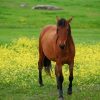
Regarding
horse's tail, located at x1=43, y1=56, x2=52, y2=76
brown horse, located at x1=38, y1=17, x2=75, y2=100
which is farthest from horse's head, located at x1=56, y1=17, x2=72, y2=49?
horse's tail, located at x1=43, y1=56, x2=52, y2=76

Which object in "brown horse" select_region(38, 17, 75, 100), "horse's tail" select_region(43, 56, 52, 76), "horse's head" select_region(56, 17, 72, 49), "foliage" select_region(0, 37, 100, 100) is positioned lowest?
"foliage" select_region(0, 37, 100, 100)

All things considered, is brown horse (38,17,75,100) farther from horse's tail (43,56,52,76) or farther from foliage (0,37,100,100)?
foliage (0,37,100,100)

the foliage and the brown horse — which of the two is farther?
the foliage

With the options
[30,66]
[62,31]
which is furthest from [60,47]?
[30,66]

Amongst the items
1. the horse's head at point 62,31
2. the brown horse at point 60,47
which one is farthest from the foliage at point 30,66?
the horse's head at point 62,31

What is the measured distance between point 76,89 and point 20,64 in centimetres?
554

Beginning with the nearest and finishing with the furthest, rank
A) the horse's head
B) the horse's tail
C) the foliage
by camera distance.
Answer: the horse's head
the horse's tail
the foliage

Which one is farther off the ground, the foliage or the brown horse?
the brown horse

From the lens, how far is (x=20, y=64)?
770 inches

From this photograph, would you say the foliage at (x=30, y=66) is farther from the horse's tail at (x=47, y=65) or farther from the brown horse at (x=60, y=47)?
the brown horse at (x=60, y=47)

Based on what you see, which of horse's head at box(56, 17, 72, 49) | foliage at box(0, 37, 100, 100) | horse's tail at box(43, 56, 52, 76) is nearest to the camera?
horse's head at box(56, 17, 72, 49)

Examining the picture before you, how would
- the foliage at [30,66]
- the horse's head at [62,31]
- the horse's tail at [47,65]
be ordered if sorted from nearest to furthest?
the horse's head at [62,31]
the horse's tail at [47,65]
the foliage at [30,66]

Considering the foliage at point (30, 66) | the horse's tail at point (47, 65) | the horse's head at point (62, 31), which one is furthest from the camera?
the foliage at point (30, 66)

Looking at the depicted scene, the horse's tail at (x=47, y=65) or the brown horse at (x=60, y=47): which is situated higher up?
the brown horse at (x=60, y=47)
